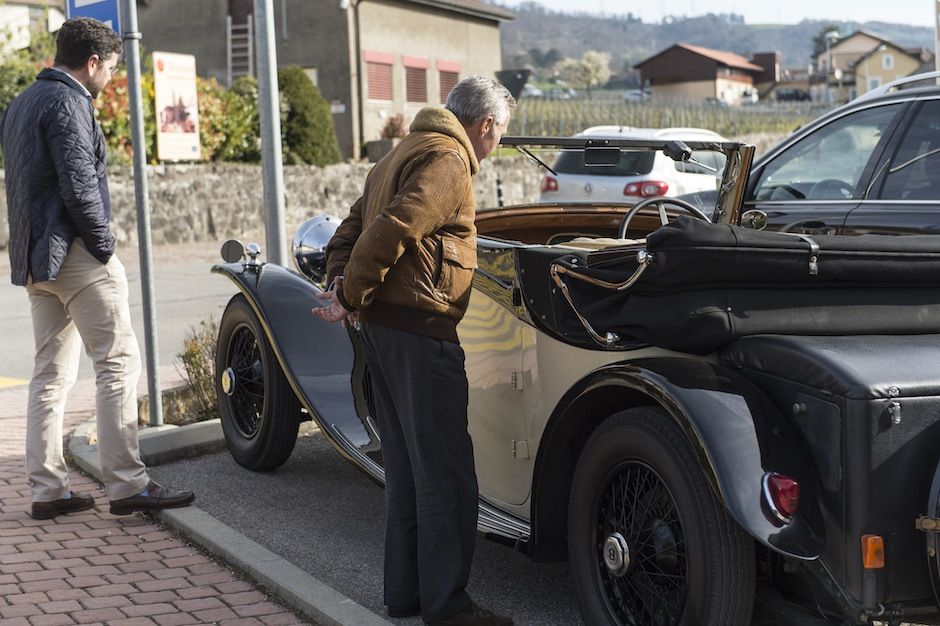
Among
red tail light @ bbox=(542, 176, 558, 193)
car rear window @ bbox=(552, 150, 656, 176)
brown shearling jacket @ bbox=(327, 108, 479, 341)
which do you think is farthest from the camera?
red tail light @ bbox=(542, 176, 558, 193)

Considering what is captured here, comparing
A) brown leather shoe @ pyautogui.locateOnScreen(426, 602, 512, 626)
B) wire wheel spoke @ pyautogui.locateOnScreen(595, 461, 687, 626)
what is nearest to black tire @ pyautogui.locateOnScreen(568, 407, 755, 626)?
wire wheel spoke @ pyautogui.locateOnScreen(595, 461, 687, 626)

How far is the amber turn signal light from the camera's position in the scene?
8.96ft

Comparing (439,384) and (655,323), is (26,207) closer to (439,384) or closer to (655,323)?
(439,384)

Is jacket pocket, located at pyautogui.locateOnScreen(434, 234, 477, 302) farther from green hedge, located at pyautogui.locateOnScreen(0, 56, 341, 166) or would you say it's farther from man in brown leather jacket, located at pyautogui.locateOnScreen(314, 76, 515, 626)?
green hedge, located at pyautogui.locateOnScreen(0, 56, 341, 166)

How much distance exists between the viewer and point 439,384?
358cm

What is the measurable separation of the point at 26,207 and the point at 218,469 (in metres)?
1.59

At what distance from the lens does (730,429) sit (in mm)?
2896

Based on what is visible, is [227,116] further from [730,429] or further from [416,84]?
[730,429]

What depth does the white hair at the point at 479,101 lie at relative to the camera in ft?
11.7

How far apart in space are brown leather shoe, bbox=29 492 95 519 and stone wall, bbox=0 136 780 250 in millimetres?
11690

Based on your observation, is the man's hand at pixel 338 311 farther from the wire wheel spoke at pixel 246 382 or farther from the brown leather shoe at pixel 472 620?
the wire wheel spoke at pixel 246 382

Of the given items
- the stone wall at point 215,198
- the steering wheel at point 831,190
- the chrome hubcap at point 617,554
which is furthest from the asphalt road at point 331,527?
the stone wall at point 215,198

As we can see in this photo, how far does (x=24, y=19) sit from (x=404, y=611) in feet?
101

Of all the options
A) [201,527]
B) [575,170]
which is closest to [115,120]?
[575,170]
